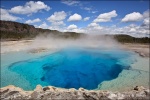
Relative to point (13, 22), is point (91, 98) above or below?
below

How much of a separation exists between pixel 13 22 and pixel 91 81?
6153 cm

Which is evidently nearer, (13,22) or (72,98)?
(72,98)

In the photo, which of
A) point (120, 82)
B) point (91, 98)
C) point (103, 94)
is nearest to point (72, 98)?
point (91, 98)

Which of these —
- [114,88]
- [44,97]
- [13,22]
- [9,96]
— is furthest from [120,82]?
[13,22]

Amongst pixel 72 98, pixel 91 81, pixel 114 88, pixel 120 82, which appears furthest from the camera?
pixel 91 81

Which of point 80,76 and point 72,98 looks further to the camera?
point 80,76

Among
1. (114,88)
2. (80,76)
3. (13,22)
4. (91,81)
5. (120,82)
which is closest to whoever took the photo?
(114,88)

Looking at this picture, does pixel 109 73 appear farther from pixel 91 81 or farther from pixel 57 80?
pixel 57 80

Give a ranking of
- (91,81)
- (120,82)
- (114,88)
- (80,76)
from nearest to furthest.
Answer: (114,88), (120,82), (91,81), (80,76)

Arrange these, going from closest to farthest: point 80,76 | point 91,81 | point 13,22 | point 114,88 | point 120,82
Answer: point 114,88 → point 120,82 → point 91,81 → point 80,76 → point 13,22

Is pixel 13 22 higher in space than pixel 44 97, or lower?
higher

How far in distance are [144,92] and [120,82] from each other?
157 inches

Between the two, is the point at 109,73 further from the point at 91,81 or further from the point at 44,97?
the point at 44,97

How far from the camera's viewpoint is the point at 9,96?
5.99 m
